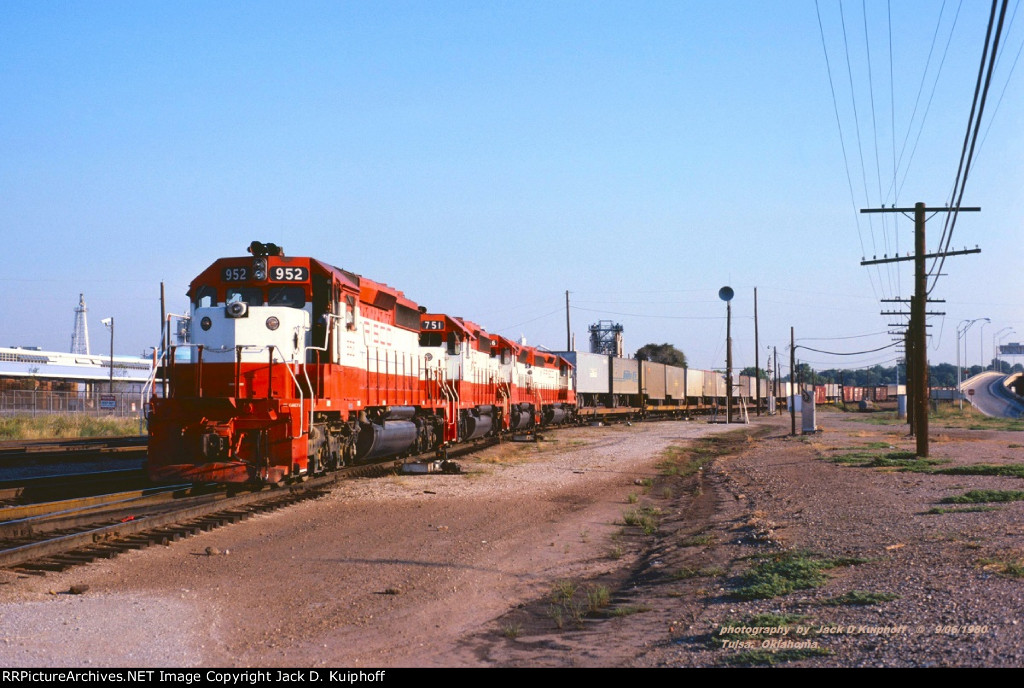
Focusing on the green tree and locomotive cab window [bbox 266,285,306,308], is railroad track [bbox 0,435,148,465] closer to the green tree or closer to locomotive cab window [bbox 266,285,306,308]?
locomotive cab window [bbox 266,285,306,308]

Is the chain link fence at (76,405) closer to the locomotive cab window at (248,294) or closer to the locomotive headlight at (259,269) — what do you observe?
the locomotive cab window at (248,294)

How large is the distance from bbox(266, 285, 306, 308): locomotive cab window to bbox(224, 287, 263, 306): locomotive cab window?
6.2 inches

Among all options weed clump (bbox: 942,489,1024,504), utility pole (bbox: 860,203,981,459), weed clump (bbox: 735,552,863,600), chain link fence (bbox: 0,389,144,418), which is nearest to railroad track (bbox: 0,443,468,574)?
weed clump (bbox: 735,552,863,600)

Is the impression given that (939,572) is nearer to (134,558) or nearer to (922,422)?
(134,558)

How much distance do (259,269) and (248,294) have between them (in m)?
0.52

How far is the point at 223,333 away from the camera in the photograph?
15016 mm

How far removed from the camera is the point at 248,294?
598 inches

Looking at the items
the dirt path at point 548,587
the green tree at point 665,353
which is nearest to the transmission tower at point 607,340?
the green tree at point 665,353

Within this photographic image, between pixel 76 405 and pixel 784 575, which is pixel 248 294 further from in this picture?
pixel 76 405

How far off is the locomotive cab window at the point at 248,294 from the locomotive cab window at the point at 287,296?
0.16 meters

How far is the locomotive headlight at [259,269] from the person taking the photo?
14961 millimetres

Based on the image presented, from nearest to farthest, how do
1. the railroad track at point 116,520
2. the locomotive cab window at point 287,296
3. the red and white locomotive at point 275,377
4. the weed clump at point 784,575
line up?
the weed clump at point 784,575 < the railroad track at point 116,520 < the red and white locomotive at point 275,377 < the locomotive cab window at point 287,296

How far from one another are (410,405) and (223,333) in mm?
7047

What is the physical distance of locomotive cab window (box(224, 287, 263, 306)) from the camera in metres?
15.1
